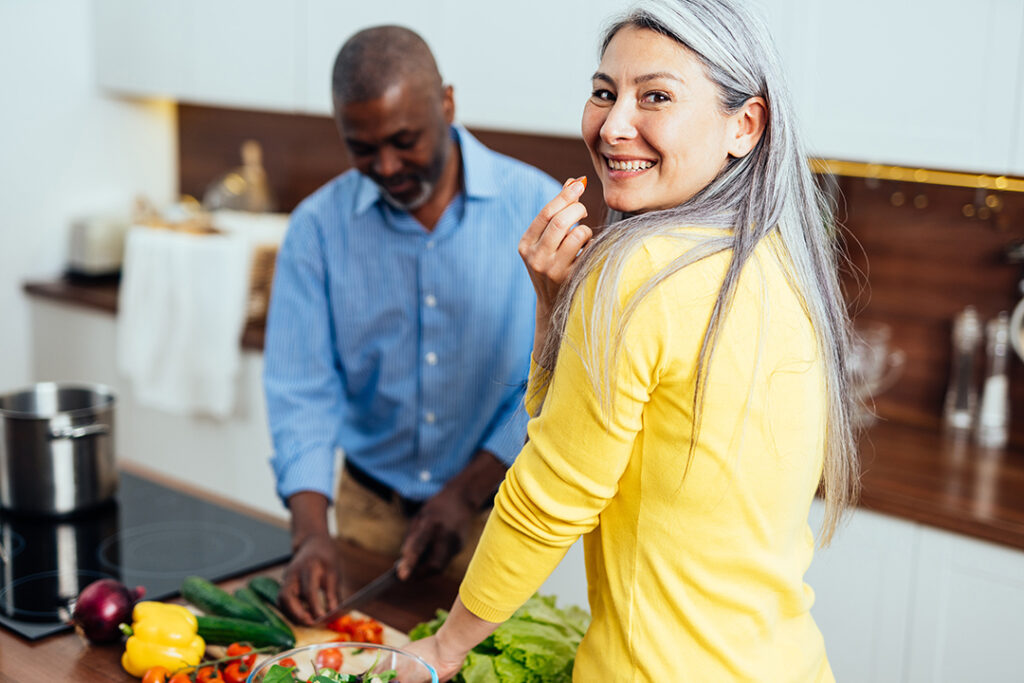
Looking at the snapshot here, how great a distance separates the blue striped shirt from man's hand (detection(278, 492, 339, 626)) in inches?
9.4

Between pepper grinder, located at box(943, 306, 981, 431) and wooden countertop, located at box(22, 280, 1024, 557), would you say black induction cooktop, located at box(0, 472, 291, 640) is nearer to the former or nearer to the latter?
wooden countertop, located at box(22, 280, 1024, 557)

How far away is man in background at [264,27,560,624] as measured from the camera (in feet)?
5.83

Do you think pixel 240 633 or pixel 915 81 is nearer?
pixel 240 633

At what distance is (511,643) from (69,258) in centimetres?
282

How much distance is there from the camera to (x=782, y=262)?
0.96 metres

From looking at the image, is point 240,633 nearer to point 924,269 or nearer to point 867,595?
point 867,595

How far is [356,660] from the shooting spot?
3.97 feet

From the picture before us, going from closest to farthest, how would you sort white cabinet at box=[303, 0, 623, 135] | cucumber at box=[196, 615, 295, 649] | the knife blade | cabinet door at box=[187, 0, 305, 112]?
cucumber at box=[196, 615, 295, 649], the knife blade, white cabinet at box=[303, 0, 623, 135], cabinet door at box=[187, 0, 305, 112]

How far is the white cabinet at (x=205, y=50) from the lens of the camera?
2.98 m

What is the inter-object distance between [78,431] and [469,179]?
0.74m

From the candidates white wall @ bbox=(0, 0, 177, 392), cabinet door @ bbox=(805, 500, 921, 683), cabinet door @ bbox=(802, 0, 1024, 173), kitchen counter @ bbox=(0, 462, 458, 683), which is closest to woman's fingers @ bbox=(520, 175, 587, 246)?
kitchen counter @ bbox=(0, 462, 458, 683)

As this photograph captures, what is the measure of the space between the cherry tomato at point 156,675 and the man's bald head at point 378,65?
32.1 inches

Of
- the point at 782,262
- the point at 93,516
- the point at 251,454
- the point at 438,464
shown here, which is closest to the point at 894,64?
the point at 438,464

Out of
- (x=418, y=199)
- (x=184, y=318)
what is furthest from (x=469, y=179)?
(x=184, y=318)
